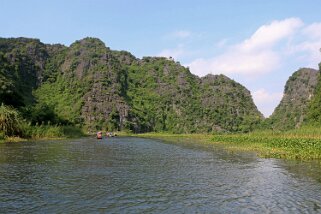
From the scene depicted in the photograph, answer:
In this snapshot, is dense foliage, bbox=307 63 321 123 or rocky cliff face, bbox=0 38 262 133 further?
rocky cliff face, bbox=0 38 262 133

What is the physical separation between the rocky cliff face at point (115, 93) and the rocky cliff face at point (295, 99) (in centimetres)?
1192

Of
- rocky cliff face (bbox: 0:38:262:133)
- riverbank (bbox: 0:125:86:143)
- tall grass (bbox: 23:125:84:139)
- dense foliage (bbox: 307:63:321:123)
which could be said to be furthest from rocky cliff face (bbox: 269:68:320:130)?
riverbank (bbox: 0:125:86:143)

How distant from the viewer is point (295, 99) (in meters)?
174

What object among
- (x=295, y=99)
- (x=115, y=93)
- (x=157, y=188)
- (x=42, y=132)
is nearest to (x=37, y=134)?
(x=42, y=132)

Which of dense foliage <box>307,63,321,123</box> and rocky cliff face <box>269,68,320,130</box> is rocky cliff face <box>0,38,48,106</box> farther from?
rocky cliff face <box>269,68,320,130</box>

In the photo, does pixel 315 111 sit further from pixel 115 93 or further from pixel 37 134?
pixel 115 93

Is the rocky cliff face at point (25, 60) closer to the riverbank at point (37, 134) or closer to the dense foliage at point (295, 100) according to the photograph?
the riverbank at point (37, 134)

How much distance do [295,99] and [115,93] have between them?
8155cm

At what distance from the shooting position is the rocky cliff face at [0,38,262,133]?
146875 mm

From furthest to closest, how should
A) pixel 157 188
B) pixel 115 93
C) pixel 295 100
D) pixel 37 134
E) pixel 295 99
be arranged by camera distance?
1. pixel 295 99
2. pixel 295 100
3. pixel 115 93
4. pixel 37 134
5. pixel 157 188

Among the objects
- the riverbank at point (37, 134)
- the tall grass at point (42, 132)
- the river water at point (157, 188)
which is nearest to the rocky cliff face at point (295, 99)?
the tall grass at point (42, 132)

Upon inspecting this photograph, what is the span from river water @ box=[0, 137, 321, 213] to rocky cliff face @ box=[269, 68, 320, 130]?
449ft

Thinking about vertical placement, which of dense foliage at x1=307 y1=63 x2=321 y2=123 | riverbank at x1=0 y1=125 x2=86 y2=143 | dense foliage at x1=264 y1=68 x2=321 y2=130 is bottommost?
riverbank at x1=0 y1=125 x2=86 y2=143

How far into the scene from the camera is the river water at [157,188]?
14.4m
